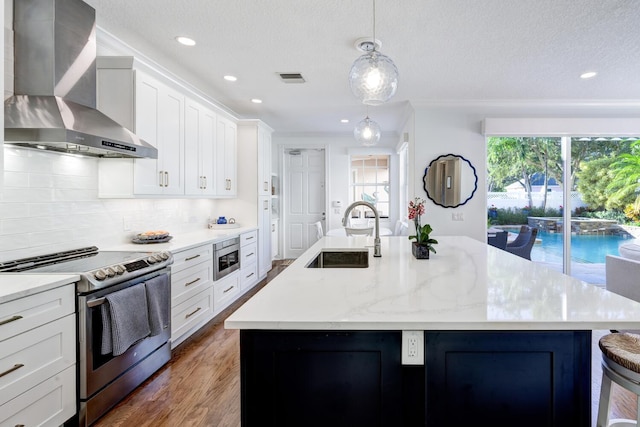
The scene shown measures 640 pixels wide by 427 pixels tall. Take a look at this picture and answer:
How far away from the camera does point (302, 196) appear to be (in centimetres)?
711

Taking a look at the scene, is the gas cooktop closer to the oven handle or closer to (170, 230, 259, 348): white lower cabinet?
the oven handle

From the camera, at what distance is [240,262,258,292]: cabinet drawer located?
4.31m

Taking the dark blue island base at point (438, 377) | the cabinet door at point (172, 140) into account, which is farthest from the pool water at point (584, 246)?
the cabinet door at point (172, 140)

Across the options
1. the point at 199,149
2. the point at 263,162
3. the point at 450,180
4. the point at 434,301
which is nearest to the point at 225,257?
the point at 199,149

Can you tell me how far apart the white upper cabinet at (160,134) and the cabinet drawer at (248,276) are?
1.40 meters

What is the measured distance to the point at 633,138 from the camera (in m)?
4.78

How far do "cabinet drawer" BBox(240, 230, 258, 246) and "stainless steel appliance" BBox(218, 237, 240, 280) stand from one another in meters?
0.14

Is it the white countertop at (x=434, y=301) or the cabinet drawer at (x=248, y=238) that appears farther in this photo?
the cabinet drawer at (x=248, y=238)

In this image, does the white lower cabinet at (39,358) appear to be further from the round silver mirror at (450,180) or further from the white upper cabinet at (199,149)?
the round silver mirror at (450,180)

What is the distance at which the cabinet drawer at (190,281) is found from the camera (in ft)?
9.18

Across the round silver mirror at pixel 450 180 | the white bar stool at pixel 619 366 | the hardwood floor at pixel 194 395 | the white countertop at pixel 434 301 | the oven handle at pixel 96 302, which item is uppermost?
the round silver mirror at pixel 450 180

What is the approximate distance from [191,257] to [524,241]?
180 inches

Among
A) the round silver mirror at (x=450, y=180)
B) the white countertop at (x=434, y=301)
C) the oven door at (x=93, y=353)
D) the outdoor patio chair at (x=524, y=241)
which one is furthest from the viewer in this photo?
the outdoor patio chair at (x=524, y=241)

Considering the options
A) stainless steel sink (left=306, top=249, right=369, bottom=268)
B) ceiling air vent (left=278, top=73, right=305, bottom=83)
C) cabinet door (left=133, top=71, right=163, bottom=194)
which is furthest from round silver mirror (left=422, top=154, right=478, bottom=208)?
cabinet door (left=133, top=71, right=163, bottom=194)
